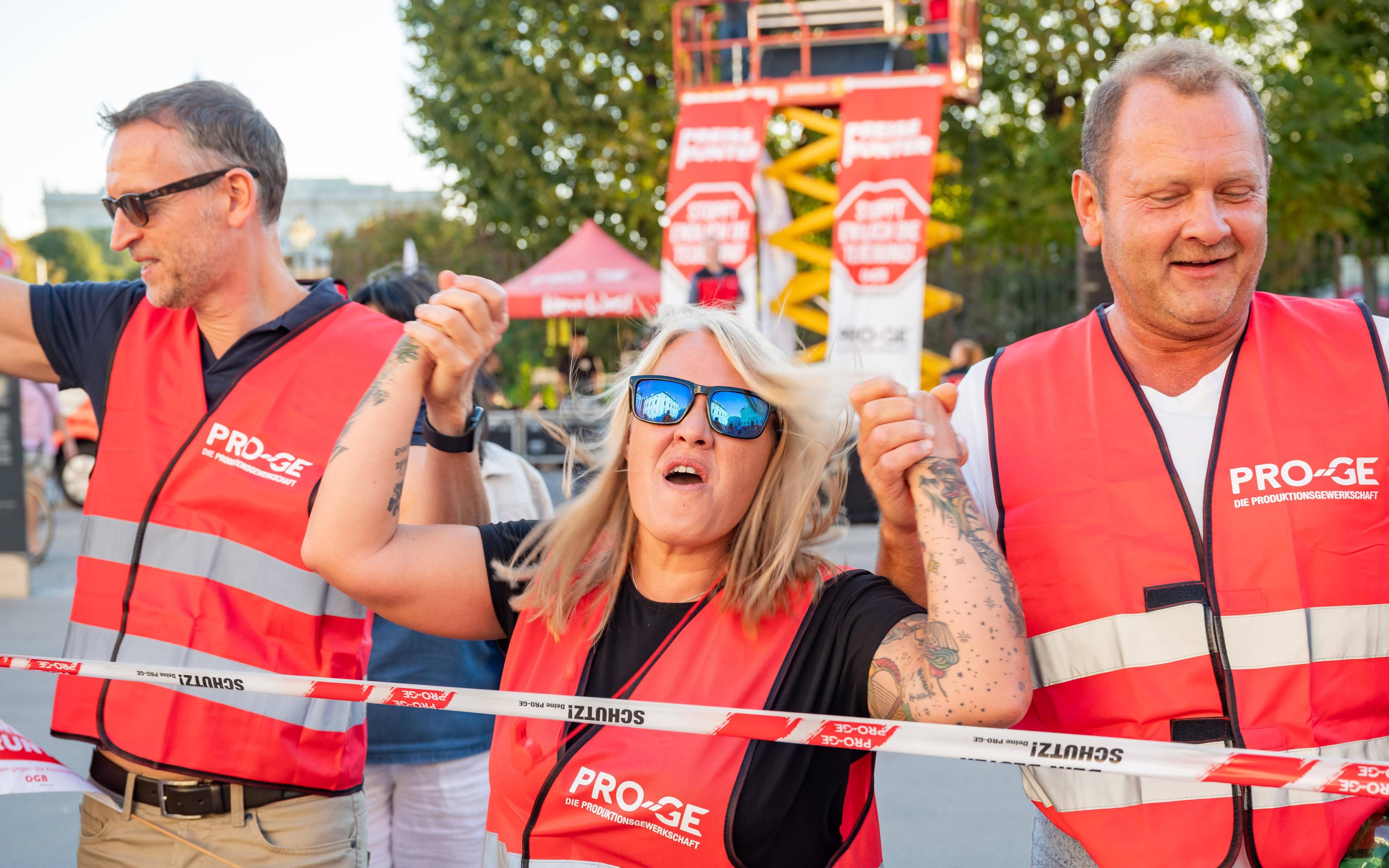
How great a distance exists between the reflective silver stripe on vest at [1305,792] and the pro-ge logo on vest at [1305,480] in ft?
1.31

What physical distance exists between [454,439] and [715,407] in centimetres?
55

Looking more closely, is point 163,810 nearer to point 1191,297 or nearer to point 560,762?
point 560,762

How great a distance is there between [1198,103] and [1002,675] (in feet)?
3.38

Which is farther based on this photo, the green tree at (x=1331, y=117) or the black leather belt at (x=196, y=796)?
the green tree at (x=1331, y=117)

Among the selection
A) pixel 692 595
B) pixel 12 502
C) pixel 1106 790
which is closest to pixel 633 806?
pixel 692 595

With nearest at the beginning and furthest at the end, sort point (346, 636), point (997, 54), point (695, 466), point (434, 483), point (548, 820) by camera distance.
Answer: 1. point (548, 820)
2. point (695, 466)
3. point (434, 483)
4. point (346, 636)
5. point (997, 54)

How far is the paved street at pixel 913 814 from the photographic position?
456cm

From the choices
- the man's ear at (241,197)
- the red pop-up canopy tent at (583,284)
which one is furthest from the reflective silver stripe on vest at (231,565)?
the red pop-up canopy tent at (583,284)

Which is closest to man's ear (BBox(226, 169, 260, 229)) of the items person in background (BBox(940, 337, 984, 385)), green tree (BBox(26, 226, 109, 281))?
person in background (BBox(940, 337, 984, 385))

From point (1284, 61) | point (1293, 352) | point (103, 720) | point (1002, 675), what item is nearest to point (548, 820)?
point (1002, 675)

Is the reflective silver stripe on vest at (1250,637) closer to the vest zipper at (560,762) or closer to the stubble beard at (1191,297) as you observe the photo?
the stubble beard at (1191,297)

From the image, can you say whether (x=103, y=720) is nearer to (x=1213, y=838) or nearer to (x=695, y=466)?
(x=695, y=466)

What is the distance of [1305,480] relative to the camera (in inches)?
75.7

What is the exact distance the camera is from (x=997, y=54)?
2219 cm
